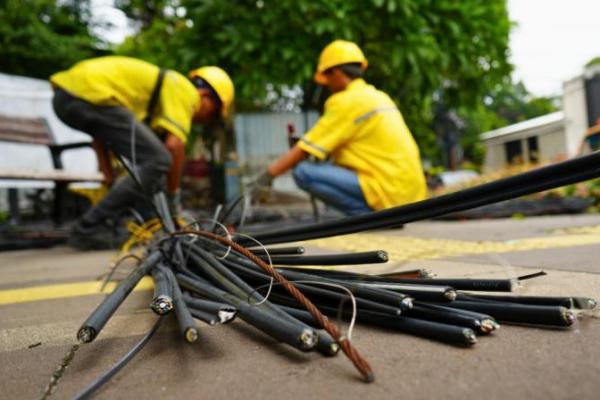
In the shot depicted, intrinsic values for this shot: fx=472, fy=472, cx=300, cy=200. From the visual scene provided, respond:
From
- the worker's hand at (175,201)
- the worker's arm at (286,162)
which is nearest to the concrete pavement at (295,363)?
the worker's arm at (286,162)

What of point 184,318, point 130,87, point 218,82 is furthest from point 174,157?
point 184,318

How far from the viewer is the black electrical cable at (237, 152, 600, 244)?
726 mm

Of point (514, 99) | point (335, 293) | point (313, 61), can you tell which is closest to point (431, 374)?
point (335, 293)

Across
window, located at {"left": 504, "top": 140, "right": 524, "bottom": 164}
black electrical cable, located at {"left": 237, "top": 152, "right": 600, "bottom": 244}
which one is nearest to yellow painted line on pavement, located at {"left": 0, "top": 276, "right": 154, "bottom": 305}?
black electrical cable, located at {"left": 237, "top": 152, "right": 600, "bottom": 244}

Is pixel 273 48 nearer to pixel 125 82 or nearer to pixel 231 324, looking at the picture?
pixel 125 82

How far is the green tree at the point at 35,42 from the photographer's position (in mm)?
8669

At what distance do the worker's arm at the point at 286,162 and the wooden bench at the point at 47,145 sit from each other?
1771 mm

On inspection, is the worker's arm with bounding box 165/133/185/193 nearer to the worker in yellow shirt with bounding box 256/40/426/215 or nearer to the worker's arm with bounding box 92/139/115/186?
the worker's arm with bounding box 92/139/115/186

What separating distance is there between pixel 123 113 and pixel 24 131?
2105mm

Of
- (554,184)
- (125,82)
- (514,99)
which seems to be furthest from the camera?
(514,99)

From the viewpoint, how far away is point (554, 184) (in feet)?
2.47

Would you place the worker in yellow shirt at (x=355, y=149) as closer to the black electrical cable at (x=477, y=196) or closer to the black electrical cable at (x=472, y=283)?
the black electrical cable at (x=477, y=196)

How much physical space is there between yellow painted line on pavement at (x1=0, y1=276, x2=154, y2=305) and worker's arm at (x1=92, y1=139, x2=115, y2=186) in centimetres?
216

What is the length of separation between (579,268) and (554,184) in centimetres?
86
